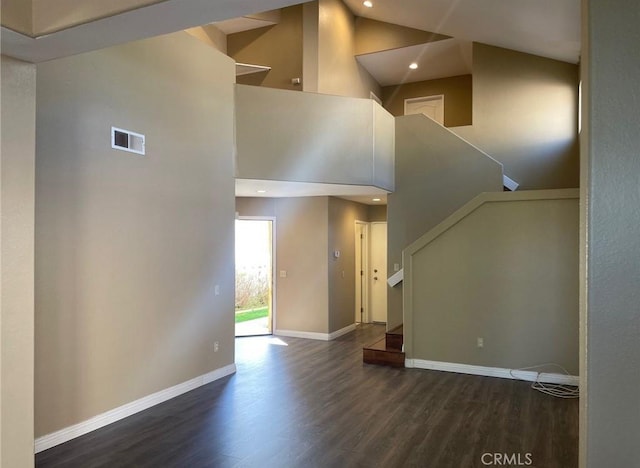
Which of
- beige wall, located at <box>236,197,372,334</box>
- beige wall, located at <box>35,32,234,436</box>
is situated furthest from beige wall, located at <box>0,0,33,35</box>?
beige wall, located at <box>236,197,372,334</box>

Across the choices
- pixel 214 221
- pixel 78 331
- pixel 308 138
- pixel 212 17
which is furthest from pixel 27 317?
pixel 308 138

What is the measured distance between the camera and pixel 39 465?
3326 millimetres

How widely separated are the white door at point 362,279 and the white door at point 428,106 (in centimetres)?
300

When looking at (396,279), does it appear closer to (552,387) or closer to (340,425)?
(552,387)

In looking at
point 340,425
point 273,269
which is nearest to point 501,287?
point 340,425

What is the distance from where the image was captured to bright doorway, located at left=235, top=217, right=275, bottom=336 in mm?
8625

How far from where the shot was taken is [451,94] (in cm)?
1015

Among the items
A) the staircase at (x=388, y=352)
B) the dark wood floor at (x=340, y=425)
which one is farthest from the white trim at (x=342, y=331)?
the dark wood floor at (x=340, y=425)

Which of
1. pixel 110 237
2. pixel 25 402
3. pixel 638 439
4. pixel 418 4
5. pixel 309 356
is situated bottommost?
pixel 309 356

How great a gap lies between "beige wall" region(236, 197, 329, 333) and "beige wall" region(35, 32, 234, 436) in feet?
8.45

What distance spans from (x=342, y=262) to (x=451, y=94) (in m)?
4.80

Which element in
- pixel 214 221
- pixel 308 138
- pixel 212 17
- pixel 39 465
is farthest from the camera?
pixel 308 138

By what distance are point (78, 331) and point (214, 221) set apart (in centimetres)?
217

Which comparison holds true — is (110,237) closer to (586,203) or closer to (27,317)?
(27,317)
